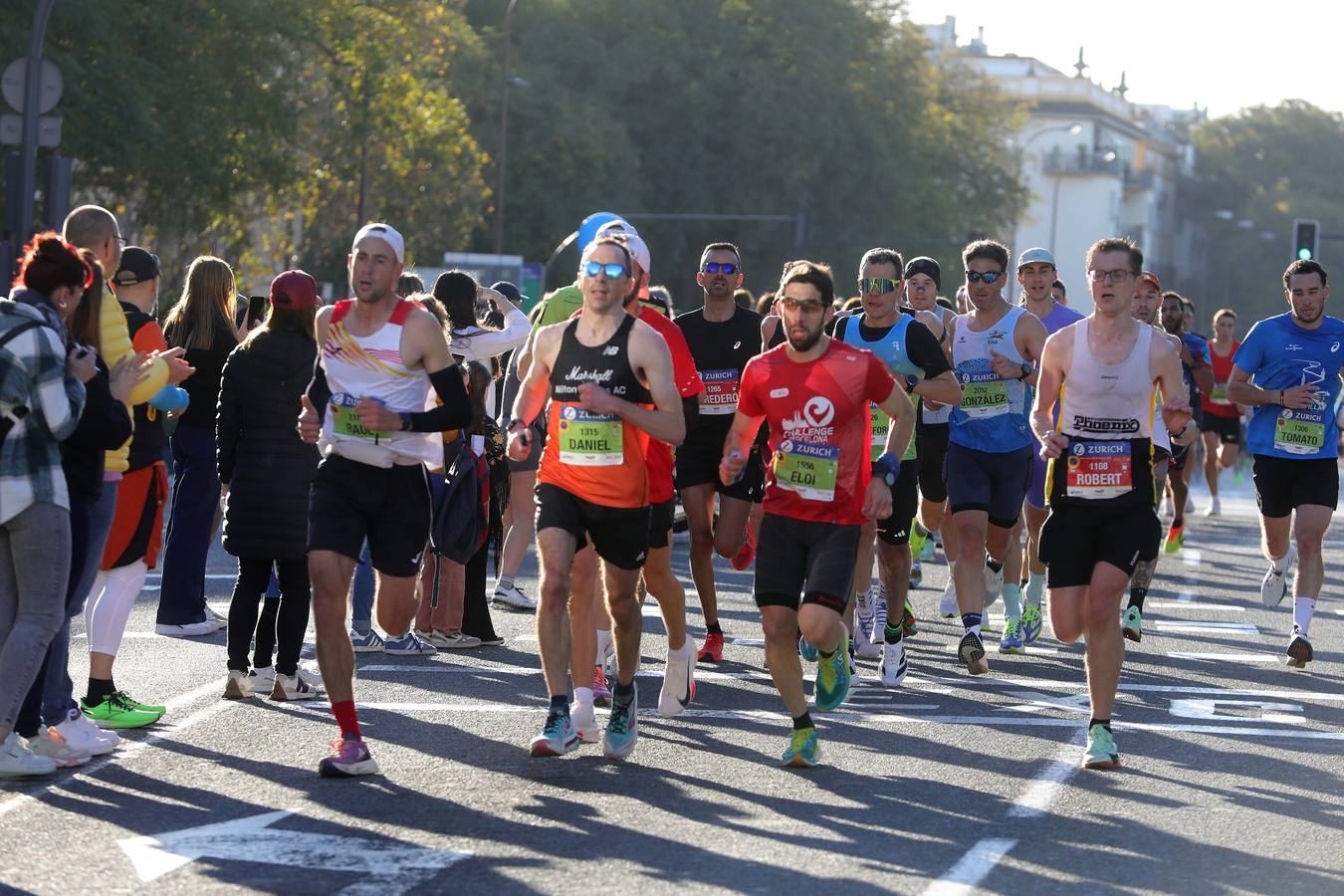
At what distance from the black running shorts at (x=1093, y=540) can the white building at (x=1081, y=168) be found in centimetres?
11069

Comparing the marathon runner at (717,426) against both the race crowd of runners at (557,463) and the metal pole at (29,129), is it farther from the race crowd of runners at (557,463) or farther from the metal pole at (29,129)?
the metal pole at (29,129)

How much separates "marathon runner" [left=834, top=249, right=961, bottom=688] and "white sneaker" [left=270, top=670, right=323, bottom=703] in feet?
8.48

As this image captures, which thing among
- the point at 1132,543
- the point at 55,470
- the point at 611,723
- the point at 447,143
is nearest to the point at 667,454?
the point at 611,723

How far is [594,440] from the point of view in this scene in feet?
26.9

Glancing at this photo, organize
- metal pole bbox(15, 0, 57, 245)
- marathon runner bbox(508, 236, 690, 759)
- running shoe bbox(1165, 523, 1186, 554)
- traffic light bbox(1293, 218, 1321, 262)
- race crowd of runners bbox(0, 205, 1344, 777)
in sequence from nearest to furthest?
race crowd of runners bbox(0, 205, 1344, 777)
marathon runner bbox(508, 236, 690, 759)
running shoe bbox(1165, 523, 1186, 554)
metal pole bbox(15, 0, 57, 245)
traffic light bbox(1293, 218, 1321, 262)

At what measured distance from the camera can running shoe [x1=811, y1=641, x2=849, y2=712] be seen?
8453 mm

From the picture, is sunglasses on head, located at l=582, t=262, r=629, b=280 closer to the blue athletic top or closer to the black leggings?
the black leggings

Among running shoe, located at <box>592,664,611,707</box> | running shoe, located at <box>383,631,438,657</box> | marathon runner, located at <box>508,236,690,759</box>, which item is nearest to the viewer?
marathon runner, located at <box>508,236,690,759</box>

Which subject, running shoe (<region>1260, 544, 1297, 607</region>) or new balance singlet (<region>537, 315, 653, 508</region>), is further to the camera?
running shoe (<region>1260, 544, 1297, 607</region>)

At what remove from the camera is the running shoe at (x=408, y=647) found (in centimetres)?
1122

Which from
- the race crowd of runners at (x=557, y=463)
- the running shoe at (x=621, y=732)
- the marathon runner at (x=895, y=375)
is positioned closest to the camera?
the race crowd of runners at (x=557, y=463)

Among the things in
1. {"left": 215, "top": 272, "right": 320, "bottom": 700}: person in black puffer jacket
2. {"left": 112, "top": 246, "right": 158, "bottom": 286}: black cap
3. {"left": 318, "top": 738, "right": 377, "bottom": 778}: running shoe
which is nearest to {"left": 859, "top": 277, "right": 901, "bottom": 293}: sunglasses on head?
{"left": 215, "top": 272, "right": 320, "bottom": 700}: person in black puffer jacket

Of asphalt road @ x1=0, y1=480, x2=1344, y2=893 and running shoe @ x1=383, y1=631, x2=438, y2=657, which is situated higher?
asphalt road @ x1=0, y1=480, x2=1344, y2=893

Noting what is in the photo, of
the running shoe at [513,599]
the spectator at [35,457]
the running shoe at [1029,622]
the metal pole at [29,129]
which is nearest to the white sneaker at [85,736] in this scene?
the spectator at [35,457]
